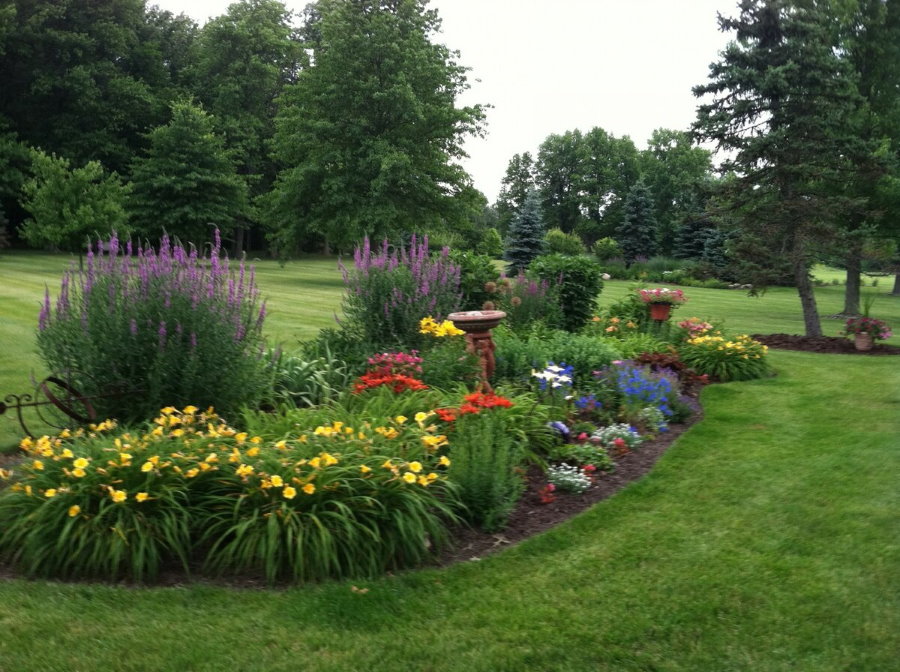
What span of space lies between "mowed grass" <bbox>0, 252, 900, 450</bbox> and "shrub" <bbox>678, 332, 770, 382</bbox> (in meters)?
1.78

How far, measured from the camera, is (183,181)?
30.9m

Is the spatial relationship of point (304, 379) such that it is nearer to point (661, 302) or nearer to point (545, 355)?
point (545, 355)

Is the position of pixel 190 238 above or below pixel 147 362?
above

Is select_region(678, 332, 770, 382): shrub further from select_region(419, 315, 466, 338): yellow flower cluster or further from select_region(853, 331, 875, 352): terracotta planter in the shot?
select_region(419, 315, 466, 338): yellow flower cluster

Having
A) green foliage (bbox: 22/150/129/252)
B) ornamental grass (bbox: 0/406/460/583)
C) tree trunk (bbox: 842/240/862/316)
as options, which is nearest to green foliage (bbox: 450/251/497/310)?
ornamental grass (bbox: 0/406/460/583)

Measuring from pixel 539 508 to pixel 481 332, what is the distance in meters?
2.41

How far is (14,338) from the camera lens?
34.8 feet

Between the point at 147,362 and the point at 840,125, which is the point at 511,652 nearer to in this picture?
the point at 147,362

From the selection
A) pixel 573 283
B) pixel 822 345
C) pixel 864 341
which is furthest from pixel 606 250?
pixel 573 283

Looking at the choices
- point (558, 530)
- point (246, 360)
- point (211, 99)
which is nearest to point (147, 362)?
point (246, 360)

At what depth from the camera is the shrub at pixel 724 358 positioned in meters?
9.65

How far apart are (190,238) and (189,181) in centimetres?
318

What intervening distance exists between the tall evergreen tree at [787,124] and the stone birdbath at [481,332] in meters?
9.97

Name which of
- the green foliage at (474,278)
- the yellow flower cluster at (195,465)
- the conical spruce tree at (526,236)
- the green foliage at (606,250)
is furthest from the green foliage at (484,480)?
the green foliage at (606,250)
